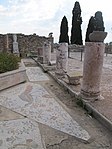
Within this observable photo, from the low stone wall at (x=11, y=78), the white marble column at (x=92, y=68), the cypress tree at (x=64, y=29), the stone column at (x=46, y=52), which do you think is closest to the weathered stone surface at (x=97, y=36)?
the white marble column at (x=92, y=68)

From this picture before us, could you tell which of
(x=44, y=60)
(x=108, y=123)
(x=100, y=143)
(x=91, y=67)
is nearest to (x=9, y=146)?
(x=100, y=143)

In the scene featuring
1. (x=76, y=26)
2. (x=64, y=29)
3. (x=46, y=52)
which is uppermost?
(x=76, y=26)

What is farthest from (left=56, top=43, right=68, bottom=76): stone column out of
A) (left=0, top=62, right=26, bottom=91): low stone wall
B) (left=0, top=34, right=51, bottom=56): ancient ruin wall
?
(left=0, top=34, right=51, bottom=56): ancient ruin wall

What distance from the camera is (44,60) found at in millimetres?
11570

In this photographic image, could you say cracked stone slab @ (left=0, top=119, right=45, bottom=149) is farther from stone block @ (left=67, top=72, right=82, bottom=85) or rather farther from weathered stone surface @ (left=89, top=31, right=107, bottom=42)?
stone block @ (left=67, top=72, right=82, bottom=85)

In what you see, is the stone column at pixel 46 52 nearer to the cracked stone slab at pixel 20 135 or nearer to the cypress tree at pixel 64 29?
the cracked stone slab at pixel 20 135

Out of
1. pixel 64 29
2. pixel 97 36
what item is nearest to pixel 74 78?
pixel 97 36

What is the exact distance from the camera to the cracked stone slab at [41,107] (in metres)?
3.47

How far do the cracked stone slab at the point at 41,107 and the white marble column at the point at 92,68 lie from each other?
76 cm

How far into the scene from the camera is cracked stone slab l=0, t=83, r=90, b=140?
11.4 ft

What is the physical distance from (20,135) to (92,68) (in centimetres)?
213

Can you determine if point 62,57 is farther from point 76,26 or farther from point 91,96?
point 76,26

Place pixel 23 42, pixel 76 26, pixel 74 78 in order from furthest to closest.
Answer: pixel 76 26 → pixel 23 42 → pixel 74 78

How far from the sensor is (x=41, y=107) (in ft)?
14.6
